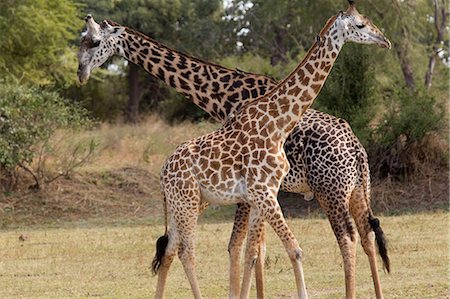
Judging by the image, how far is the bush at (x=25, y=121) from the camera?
17281mm

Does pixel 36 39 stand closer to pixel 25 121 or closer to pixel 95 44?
pixel 25 121

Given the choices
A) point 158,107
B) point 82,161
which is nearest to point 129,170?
A: point 82,161

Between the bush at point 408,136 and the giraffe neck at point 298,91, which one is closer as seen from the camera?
the giraffe neck at point 298,91

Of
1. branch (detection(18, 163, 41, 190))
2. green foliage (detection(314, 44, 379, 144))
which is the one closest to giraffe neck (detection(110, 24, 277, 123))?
green foliage (detection(314, 44, 379, 144))

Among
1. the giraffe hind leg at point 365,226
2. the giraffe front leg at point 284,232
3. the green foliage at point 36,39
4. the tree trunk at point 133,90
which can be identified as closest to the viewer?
the giraffe front leg at point 284,232

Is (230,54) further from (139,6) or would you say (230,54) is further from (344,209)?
(344,209)

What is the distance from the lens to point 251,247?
8031 millimetres

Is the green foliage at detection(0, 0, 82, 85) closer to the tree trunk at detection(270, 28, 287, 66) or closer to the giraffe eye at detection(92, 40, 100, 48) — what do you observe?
the tree trunk at detection(270, 28, 287, 66)

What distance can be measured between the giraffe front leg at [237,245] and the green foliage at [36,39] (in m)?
13.4

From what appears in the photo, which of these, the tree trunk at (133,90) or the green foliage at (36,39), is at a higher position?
the green foliage at (36,39)

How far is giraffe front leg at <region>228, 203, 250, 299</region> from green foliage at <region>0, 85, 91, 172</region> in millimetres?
9359

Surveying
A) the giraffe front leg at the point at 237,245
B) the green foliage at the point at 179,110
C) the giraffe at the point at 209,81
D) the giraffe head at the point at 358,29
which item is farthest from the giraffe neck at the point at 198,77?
the green foliage at the point at 179,110

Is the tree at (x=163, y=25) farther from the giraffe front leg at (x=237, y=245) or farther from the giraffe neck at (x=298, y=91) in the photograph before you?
the giraffe neck at (x=298, y=91)

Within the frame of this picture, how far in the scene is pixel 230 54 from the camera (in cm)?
3631
